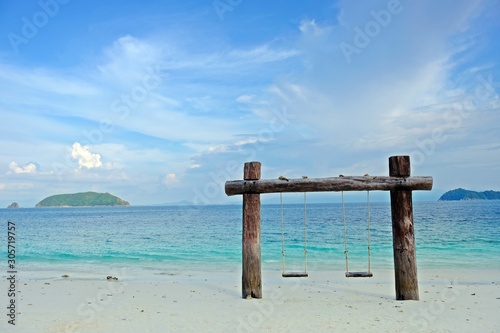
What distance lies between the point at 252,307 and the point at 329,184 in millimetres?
2973

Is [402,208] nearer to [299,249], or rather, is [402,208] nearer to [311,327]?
[311,327]

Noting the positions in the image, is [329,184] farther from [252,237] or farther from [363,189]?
[252,237]

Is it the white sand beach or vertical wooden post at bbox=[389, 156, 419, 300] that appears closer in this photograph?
the white sand beach

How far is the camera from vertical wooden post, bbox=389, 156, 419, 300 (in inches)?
327

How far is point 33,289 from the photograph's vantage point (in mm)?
10281

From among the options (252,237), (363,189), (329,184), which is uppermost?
(329,184)

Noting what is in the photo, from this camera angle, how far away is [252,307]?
7957 millimetres

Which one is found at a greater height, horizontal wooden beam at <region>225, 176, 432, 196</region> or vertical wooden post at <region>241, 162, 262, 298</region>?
horizontal wooden beam at <region>225, 176, 432, 196</region>

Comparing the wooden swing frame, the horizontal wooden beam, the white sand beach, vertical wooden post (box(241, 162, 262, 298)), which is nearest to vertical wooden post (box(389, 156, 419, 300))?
the wooden swing frame

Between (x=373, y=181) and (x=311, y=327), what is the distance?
3289mm

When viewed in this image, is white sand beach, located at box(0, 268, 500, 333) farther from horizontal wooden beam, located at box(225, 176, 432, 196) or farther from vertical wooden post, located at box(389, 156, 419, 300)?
horizontal wooden beam, located at box(225, 176, 432, 196)

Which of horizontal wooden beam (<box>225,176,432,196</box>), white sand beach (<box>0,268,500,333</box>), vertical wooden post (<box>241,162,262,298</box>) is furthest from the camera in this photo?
vertical wooden post (<box>241,162,262,298</box>)

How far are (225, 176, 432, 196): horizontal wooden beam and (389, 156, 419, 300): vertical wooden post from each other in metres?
0.20

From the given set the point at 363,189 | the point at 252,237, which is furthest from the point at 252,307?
the point at 363,189
